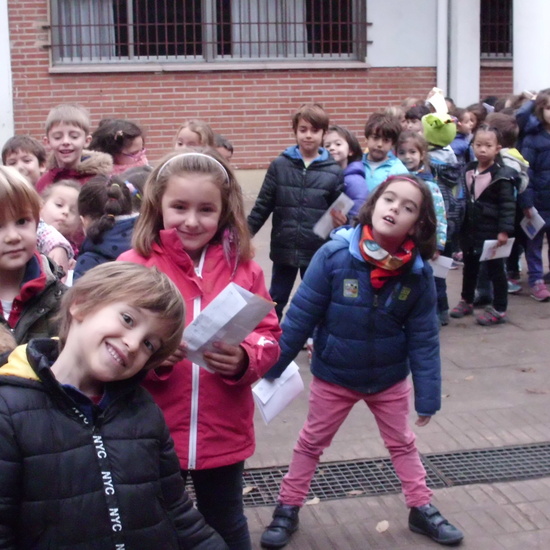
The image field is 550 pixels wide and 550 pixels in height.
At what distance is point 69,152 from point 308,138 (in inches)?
65.6

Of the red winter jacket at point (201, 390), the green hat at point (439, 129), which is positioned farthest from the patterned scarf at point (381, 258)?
the green hat at point (439, 129)

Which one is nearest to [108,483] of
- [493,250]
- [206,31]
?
[493,250]

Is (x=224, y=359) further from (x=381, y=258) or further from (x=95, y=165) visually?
(x=95, y=165)

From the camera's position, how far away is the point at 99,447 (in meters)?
2.15

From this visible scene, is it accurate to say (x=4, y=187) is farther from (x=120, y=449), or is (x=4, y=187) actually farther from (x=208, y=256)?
(x=120, y=449)

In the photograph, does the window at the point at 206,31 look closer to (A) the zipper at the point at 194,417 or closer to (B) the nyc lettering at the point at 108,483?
(A) the zipper at the point at 194,417

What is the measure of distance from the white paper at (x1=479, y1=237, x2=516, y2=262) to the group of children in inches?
123

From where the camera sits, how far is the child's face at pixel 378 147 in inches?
265

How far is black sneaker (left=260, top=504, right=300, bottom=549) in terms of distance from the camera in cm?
393

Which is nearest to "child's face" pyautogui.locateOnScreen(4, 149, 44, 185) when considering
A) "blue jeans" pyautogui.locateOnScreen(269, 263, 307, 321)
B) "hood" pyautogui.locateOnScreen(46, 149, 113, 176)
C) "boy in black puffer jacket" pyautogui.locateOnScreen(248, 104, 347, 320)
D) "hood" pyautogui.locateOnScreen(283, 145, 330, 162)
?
"hood" pyautogui.locateOnScreen(46, 149, 113, 176)

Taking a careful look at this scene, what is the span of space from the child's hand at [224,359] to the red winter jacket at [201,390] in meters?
0.06

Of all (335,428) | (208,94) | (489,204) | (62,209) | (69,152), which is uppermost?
(208,94)

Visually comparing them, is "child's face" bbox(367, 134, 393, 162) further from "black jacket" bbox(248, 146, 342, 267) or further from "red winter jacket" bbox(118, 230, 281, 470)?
"red winter jacket" bbox(118, 230, 281, 470)

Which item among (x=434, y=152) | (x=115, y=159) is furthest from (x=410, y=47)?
(x=115, y=159)
